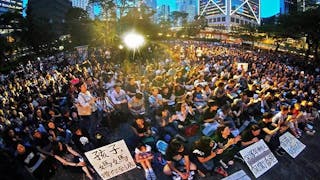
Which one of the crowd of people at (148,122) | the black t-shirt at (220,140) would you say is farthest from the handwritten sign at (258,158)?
the black t-shirt at (220,140)

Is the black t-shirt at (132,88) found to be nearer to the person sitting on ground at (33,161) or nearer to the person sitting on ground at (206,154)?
the person sitting on ground at (206,154)

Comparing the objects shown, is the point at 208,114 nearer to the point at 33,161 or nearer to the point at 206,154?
the point at 206,154

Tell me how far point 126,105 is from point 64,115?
6.72 feet

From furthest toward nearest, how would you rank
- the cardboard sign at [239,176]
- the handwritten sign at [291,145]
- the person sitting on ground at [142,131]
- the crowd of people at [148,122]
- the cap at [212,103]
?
the cap at [212,103], the handwritten sign at [291,145], the person sitting on ground at [142,131], the cardboard sign at [239,176], the crowd of people at [148,122]

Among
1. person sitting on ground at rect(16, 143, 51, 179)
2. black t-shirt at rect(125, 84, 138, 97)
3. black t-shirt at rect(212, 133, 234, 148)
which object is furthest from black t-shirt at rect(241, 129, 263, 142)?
person sitting on ground at rect(16, 143, 51, 179)

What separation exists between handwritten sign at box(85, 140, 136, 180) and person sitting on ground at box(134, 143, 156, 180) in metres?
0.22

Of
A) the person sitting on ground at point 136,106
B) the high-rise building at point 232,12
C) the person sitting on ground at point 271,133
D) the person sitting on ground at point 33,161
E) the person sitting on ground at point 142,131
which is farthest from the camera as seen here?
the high-rise building at point 232,12

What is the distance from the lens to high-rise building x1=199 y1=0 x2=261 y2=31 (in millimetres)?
184650

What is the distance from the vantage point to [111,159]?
7.97 metres

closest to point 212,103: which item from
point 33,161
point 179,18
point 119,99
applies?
point 119,99

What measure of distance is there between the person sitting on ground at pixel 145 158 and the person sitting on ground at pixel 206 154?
3.43 ft

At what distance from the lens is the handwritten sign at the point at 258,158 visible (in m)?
9.18

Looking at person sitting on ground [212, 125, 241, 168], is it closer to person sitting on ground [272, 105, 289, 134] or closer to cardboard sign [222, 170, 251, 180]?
cardboard sign [222, 170, 251, 180]

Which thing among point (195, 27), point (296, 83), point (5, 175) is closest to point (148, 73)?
point (296, 83)
